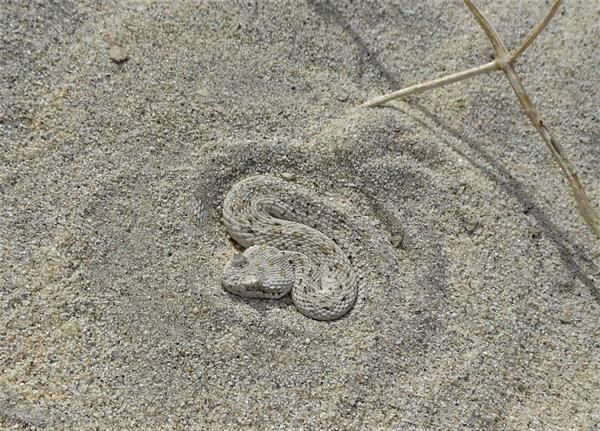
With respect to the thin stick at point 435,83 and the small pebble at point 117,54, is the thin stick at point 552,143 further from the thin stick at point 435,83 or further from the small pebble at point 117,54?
the small pebble at point 117,54

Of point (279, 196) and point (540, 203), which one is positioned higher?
point (540, 203)

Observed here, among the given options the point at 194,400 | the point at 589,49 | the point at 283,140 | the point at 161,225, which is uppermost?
the point at 589,49

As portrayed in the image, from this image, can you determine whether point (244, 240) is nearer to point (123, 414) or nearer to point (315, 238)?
point (315, 238)

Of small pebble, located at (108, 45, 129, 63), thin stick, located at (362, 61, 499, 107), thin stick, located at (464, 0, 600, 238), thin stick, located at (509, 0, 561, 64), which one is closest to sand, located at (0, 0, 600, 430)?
small pebble, located at (108, 45, 129, 63)

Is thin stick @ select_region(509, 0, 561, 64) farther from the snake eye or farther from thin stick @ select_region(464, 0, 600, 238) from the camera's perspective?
the snake eye

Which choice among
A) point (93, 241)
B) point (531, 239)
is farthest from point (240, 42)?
point (531, 239)

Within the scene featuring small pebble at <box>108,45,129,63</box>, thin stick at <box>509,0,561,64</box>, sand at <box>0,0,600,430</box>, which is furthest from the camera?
small pebble at <box>108,45,129,63</box>

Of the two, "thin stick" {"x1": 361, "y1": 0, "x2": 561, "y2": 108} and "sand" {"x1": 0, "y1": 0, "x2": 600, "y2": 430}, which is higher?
"thin stick" {"x1": 361, "y1": 0, "x2": 561, "y2": 108}

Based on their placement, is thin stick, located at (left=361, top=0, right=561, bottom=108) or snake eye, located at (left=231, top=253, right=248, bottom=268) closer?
thin stick, located at (left=361, top=0, right=561, bottom=108)
